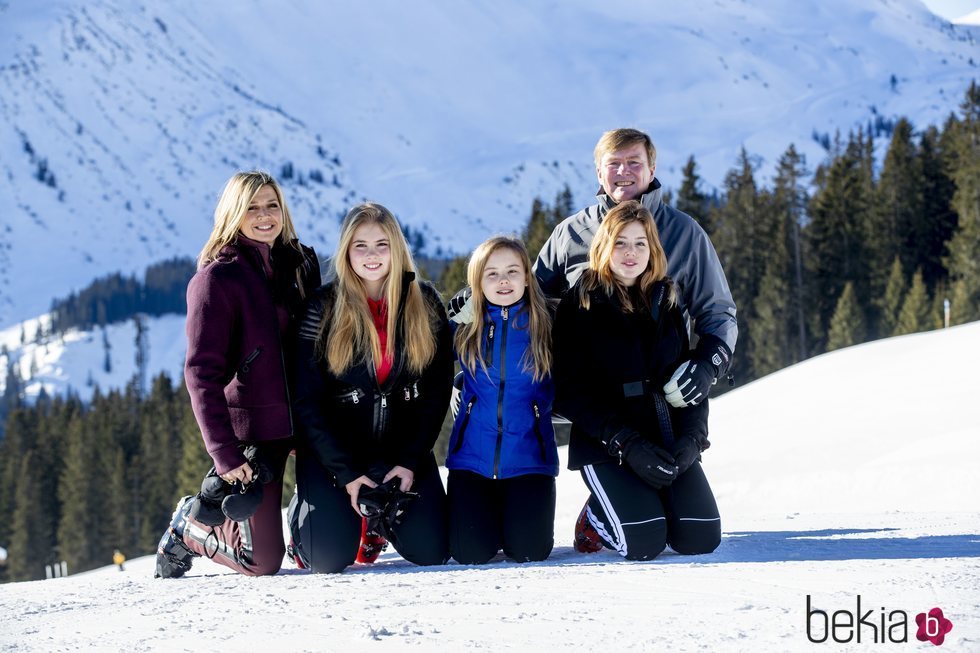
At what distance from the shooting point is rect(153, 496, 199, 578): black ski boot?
209 inches

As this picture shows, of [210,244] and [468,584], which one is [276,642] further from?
[210,244]

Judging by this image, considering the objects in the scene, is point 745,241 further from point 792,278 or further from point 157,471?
point 157,471

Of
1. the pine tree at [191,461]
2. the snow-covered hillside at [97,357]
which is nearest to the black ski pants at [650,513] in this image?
the pine tree at [191,461]

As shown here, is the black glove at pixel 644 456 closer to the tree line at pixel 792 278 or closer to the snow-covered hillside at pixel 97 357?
the tree line at pixel 792 278

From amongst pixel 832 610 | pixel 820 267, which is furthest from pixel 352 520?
pixel 820 267

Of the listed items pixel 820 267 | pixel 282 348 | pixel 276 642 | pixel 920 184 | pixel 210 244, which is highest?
pixel 920 184

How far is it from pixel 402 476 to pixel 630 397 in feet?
4.05

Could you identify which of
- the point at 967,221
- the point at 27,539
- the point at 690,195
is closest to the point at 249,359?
the point at 690,195

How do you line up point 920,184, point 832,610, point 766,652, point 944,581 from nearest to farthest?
point 766,652 < point 832,610 < point 944,581 < point 920,184

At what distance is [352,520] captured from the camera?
17.2 ft

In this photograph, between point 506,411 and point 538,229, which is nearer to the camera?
point 506,411

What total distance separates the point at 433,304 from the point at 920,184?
50608 mm

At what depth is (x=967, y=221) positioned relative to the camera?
4331cm

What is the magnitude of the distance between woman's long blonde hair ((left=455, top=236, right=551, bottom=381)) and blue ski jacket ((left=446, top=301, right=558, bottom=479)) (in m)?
0.04
